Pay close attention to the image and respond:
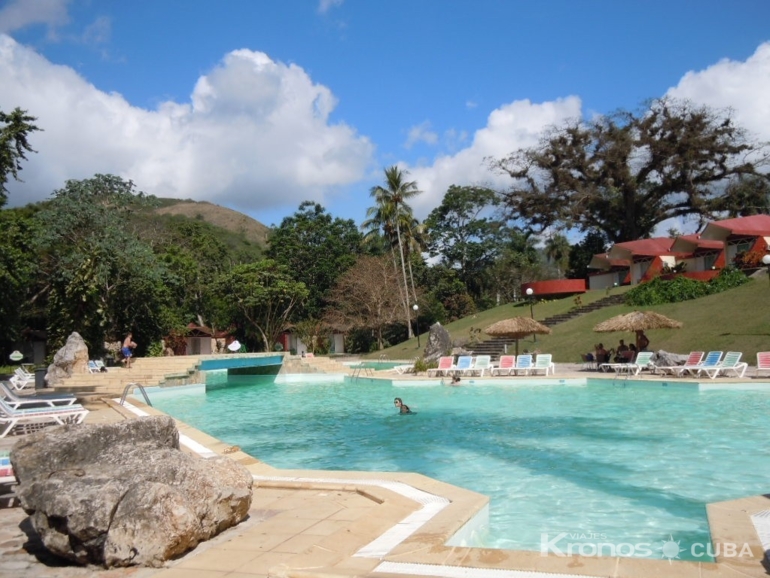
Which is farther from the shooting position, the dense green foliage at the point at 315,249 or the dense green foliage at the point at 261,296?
the dense green foliage at the point at 315,249

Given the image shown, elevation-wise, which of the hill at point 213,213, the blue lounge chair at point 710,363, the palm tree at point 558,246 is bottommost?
the blue lounge chair at point 710,363

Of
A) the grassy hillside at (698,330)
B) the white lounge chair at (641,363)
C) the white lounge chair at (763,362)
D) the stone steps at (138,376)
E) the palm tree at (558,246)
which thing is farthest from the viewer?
the palm tree at (558,246)

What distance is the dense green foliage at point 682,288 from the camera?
29547mm

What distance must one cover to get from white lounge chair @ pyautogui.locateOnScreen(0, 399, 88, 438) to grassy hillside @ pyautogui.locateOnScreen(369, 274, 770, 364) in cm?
1976

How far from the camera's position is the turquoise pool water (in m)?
6.43

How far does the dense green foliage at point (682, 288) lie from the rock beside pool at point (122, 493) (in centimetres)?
2901

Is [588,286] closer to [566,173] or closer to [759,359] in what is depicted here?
[566,173]

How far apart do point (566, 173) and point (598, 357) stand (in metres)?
27.0

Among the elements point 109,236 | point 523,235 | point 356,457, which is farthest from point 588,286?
point 356,457

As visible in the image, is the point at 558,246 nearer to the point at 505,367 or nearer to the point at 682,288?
the point at 682,288

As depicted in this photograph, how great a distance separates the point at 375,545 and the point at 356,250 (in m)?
44.8

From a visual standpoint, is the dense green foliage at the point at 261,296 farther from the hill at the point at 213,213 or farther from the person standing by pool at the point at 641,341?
the hill at the point at 213,213

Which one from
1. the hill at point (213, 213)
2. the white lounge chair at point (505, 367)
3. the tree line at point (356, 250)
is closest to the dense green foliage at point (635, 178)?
the tree line at point (356, 250)

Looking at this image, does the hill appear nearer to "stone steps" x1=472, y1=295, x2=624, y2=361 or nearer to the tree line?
the tree line
